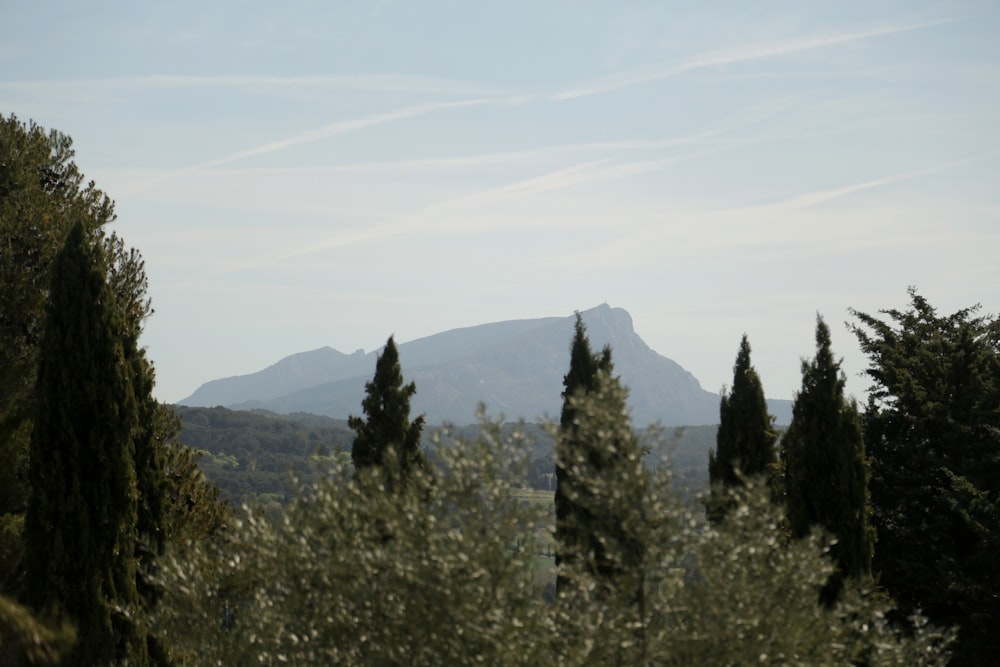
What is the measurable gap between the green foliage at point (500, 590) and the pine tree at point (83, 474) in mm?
6500

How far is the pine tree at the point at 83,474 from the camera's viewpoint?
16.5 metres

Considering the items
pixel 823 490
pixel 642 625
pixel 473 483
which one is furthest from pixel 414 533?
pixel 823 490

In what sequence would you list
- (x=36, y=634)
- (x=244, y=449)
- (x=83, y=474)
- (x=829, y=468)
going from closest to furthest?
1. (x=36, y=634)
2. (x=83, y=474)
3. (x=829, y=468)
4. (x=244, y=449)

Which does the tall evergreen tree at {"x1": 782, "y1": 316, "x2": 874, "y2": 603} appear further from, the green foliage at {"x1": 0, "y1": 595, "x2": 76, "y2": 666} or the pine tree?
the green foliage at {"x1": 0, "y1": 595, "x2": 76, "y2": 666}

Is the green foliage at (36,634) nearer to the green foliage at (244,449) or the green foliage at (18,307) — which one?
the green foliage at (18,307)

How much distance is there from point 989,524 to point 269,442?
170 meters

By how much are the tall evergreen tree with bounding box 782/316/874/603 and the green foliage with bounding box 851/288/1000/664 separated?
25.1ft

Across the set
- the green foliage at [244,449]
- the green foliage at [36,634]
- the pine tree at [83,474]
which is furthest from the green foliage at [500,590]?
the green foliage at [244,449]

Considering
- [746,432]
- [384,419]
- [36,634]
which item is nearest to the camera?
[36,634]

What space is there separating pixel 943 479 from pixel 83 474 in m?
25.8

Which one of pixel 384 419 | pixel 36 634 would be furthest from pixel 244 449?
pixel 36 634

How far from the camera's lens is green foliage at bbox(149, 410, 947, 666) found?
9188 mm

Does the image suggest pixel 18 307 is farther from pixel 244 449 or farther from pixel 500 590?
pixel 244 449

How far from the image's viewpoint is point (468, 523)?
32.4 ft
